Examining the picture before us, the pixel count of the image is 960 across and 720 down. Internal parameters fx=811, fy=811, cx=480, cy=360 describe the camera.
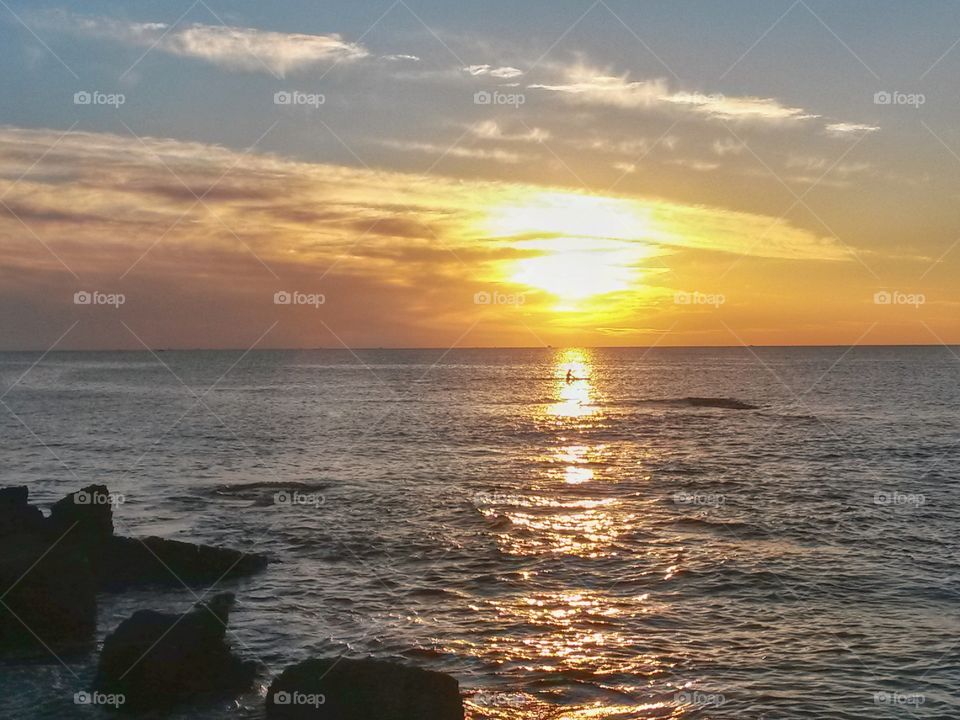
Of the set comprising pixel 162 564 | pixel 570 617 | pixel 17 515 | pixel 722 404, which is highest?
pixel 722 404

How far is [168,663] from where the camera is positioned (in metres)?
19.0

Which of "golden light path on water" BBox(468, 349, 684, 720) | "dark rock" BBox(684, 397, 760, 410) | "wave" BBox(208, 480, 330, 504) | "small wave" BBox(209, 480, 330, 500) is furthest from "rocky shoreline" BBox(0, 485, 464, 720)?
"dark rock" BBox(684, 397, 760, 410)

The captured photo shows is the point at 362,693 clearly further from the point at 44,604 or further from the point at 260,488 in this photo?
the point at 260,488

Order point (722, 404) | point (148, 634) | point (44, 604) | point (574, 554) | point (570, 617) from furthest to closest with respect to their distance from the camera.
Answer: point (722, 404) → point (574, 554) → point (570, 617) → point (44, 604) → point (148, 634)

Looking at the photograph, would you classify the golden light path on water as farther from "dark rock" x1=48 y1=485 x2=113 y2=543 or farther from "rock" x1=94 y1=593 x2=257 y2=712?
"dark rock" x1=48 y1=485 x2=113 y2=543

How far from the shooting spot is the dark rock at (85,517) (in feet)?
89.6

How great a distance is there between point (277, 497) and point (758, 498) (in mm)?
26200

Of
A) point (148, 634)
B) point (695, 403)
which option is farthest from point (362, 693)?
point (695, 403)

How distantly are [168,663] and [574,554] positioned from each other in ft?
56.6

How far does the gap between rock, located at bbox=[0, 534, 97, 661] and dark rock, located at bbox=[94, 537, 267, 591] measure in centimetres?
348

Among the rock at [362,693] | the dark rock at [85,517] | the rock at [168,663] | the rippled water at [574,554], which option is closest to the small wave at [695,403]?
the rippled water at [574,554]

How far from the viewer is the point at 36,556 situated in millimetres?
23641

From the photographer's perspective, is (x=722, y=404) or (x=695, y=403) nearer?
(x=722, y=404)

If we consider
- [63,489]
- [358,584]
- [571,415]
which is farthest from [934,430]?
[63,489]
